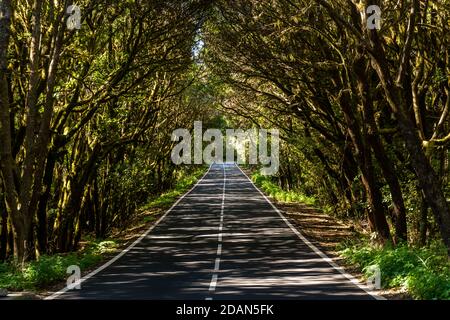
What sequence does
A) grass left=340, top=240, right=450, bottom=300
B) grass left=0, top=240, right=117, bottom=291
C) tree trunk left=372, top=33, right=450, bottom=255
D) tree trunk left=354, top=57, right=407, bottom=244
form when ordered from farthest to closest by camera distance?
tree trunk left=354, top=57, right=407, bottom=244
grass left=0, top=240, right=117, bottom=291
tree trunk left=372, top=33, right=450, bottom=255
grass left=340, top=240, right=450, bottom=300

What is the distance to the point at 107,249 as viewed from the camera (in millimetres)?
19922

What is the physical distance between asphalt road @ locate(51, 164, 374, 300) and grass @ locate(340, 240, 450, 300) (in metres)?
0.73

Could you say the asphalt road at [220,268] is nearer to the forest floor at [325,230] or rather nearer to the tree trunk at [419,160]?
the forest floor at [325,230]

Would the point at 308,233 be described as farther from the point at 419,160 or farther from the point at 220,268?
the point at 419,160

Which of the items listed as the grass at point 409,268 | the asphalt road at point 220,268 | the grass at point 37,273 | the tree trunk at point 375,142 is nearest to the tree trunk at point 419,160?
the grass at point 409,268

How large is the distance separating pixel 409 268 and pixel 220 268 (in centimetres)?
465

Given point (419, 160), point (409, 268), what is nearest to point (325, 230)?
point (409, 268)

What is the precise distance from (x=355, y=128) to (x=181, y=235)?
7.33m

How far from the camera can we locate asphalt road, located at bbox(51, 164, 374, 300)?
12078 millimetres

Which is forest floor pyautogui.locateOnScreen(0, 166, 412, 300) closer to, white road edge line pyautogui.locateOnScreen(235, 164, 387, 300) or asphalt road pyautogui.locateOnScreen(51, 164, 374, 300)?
white road edge line pyautogui.locateOnScreen(235, 164, 387, 300)

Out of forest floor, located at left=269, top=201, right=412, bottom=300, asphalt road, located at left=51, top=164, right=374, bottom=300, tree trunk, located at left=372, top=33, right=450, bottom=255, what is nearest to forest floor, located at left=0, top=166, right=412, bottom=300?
forest floor, located at left=269, top=201, right=412, bottom=300

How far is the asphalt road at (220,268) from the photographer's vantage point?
1208 centimetres

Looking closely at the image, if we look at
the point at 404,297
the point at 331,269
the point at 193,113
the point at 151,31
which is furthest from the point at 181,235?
the point at 193,113

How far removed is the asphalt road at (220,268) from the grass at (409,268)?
0.73 m
